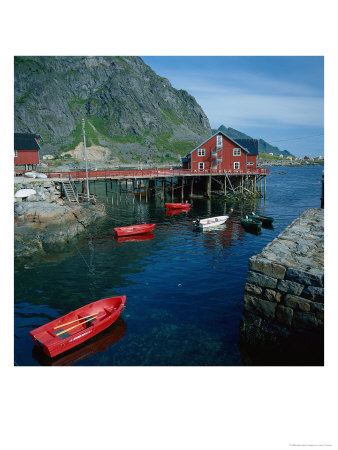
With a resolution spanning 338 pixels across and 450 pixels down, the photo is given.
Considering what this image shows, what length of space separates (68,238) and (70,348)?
15569 millimetres

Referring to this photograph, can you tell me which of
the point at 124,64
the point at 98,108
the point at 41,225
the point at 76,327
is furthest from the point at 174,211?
the point at 124,64

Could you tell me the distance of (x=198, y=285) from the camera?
17312 mm

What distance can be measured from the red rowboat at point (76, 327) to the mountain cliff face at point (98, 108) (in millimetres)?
107901

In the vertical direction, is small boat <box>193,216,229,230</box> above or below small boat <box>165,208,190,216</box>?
below

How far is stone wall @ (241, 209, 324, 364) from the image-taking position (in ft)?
30.5

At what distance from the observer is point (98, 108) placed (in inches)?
5640

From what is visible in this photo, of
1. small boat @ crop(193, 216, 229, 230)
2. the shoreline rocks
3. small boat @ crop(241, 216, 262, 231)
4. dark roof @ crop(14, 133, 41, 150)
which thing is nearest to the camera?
the shoreline rocks

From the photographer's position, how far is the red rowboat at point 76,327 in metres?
11.5

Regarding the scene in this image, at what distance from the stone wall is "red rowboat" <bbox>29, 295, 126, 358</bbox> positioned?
18.9 feet

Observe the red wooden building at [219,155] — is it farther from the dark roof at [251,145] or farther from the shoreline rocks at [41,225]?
the shoreline rocks at [41,225]

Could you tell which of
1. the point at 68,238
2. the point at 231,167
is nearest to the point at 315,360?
the point at 68,238

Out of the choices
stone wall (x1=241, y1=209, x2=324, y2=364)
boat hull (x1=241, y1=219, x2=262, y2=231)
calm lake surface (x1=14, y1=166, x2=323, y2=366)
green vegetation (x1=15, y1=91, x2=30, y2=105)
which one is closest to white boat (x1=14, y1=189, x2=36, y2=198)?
calm lake surface (x1=14, y1=166, x2=323, y2=366)

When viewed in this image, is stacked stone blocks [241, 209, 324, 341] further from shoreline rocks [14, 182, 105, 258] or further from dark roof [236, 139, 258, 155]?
dark roof [236, 139, 258, 155]

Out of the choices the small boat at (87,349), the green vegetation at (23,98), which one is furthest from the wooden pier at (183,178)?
the green vegetation at (23,98)
